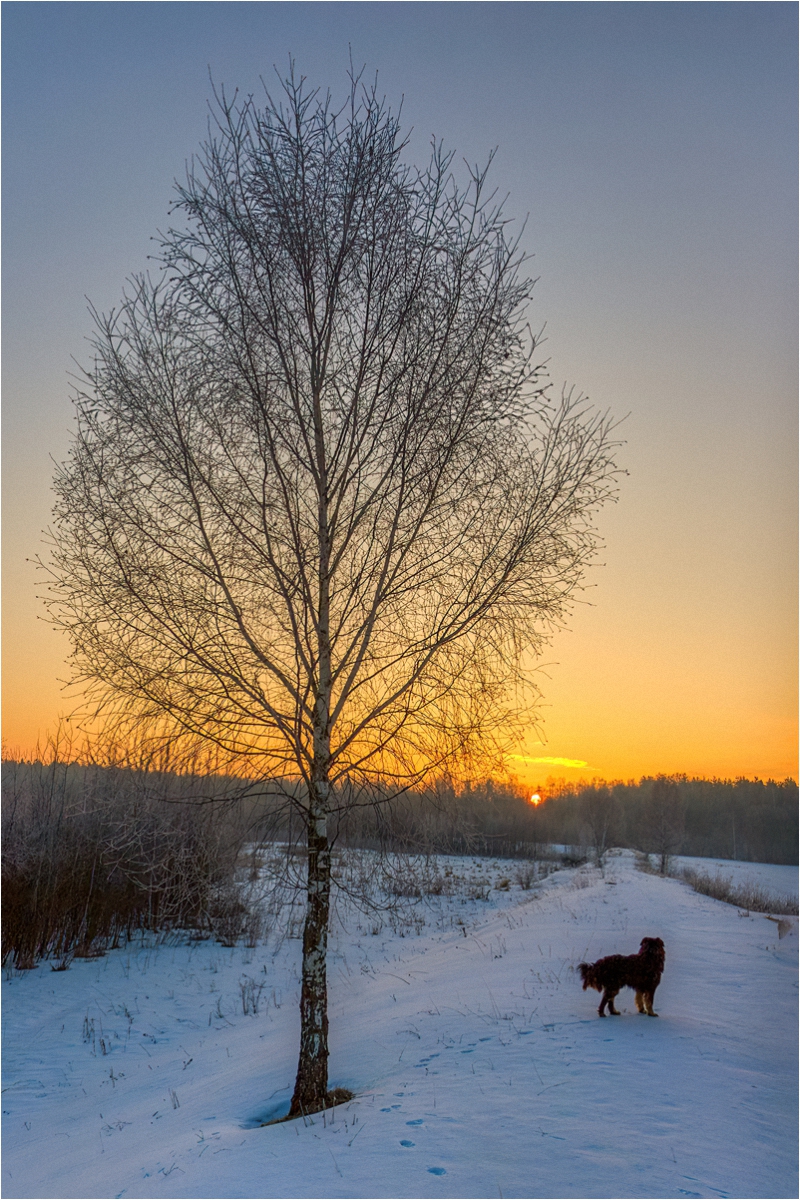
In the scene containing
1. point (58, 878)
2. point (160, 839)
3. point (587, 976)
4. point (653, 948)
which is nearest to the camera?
point (653, 948)

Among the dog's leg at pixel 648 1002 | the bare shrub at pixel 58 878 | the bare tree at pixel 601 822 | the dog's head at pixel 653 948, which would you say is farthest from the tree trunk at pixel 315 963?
the bare tree at pixel 601 822

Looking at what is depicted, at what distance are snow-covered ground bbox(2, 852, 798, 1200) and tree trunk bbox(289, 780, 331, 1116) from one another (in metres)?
0.43

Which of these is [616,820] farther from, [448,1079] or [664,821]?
[448,1079]

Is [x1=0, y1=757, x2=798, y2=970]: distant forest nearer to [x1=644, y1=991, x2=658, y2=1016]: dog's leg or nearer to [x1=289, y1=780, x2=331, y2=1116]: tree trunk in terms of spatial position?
[x1=289, y1=780, x2=331, y2=1116]: tree trunk

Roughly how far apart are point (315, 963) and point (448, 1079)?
4.24 ft

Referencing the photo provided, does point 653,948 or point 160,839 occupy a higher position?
point 160,839

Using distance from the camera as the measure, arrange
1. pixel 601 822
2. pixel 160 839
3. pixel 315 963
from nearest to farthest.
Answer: pixel 315 963 → pixel 160 839 → pixel 601 822

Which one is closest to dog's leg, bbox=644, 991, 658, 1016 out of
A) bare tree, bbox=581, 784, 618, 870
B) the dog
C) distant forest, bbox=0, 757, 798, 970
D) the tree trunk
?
the dog

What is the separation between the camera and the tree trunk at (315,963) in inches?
206

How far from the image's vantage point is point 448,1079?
5184mm

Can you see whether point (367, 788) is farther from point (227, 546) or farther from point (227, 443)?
point (227, 443)

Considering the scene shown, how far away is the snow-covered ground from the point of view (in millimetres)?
3818

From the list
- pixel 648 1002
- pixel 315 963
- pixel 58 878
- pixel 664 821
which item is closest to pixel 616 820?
pixel 664 821

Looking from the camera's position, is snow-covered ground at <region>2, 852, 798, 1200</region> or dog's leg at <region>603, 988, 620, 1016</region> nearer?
snow-covered ground at <region>2, 852, 798, 1200</region>
